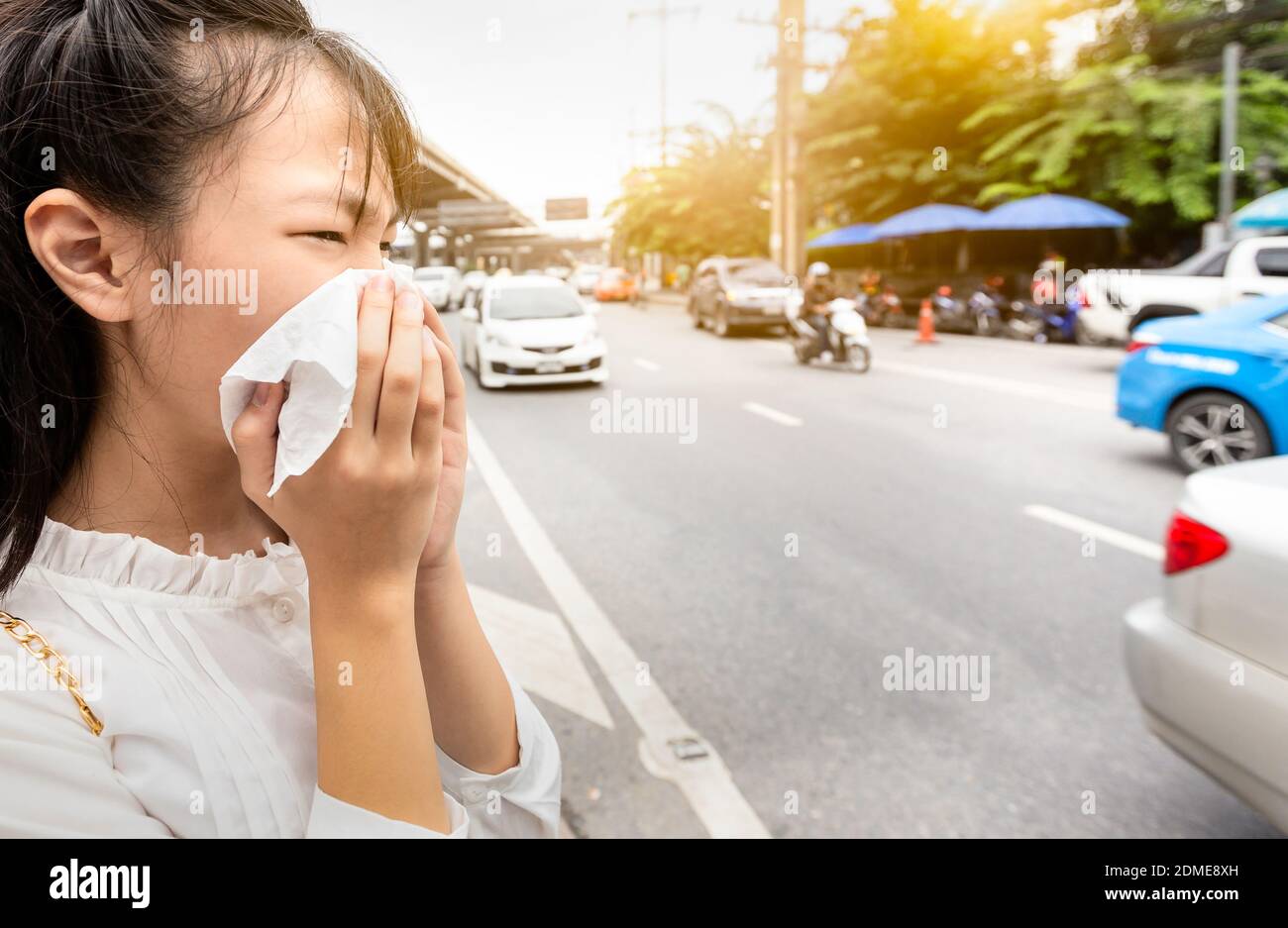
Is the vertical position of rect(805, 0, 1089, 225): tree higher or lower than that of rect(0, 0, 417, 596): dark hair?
higher

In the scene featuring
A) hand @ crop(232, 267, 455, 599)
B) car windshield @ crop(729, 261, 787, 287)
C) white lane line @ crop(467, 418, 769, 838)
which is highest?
car windshield @ crop(729, 261, 787, 287)

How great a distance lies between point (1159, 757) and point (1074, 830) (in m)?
0.64

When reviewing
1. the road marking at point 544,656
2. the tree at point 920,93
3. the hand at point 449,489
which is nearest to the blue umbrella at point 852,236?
the tree at point 920,93

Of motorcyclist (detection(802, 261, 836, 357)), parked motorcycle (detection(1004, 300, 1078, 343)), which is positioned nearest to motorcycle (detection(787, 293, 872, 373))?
motorcyclist (detection(802, 261, 836, 357))

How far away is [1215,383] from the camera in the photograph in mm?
7074

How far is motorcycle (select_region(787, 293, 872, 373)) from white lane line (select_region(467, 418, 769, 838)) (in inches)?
350

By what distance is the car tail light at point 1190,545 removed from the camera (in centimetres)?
252

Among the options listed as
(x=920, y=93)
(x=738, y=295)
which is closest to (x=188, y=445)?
(x=738, y=295)

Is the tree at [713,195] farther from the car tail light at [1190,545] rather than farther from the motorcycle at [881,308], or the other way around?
the car tail light at [1190,545]

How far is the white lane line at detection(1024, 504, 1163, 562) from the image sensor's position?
548 centimetres

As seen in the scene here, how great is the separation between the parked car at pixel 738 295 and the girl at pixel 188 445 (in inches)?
747

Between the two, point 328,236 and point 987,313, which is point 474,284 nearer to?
point 987,313

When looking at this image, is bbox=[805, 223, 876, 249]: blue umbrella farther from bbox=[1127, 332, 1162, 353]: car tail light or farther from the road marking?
the road marking
